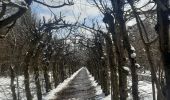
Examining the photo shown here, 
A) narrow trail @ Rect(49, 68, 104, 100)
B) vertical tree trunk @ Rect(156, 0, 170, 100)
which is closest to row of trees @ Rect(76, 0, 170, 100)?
vertical tree trunk @ Rect(156, 0, 170, 100)

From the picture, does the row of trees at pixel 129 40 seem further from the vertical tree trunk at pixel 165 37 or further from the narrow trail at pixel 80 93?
the narrow trail at pixel 80 93

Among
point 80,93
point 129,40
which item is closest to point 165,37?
point 129,40

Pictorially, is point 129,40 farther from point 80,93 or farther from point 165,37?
point 80,93

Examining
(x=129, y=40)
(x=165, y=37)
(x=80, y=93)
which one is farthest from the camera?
(x=80, y=93)

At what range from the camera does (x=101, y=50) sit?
3775 centimetres

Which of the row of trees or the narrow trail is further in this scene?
the narrow trail

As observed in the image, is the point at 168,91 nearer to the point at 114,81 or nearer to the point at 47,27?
the point at 114,81

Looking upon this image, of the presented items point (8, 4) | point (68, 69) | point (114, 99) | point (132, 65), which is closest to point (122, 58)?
point (132, 65)

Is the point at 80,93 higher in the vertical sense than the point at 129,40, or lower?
lower

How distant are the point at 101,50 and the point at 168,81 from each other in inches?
1169

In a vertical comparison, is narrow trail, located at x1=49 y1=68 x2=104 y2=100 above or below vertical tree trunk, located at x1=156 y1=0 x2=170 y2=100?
below

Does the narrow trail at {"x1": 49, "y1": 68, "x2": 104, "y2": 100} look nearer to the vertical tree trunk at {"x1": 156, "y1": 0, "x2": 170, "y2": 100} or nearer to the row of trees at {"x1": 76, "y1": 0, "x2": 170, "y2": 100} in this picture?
the row of trees at {"x1": 76, "y1": 0, "x2": 170, "y2": 100}

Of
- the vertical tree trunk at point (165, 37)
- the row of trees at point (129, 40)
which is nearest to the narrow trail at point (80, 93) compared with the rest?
the row of trees at point (129, 40)

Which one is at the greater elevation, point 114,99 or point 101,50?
point 101,50
